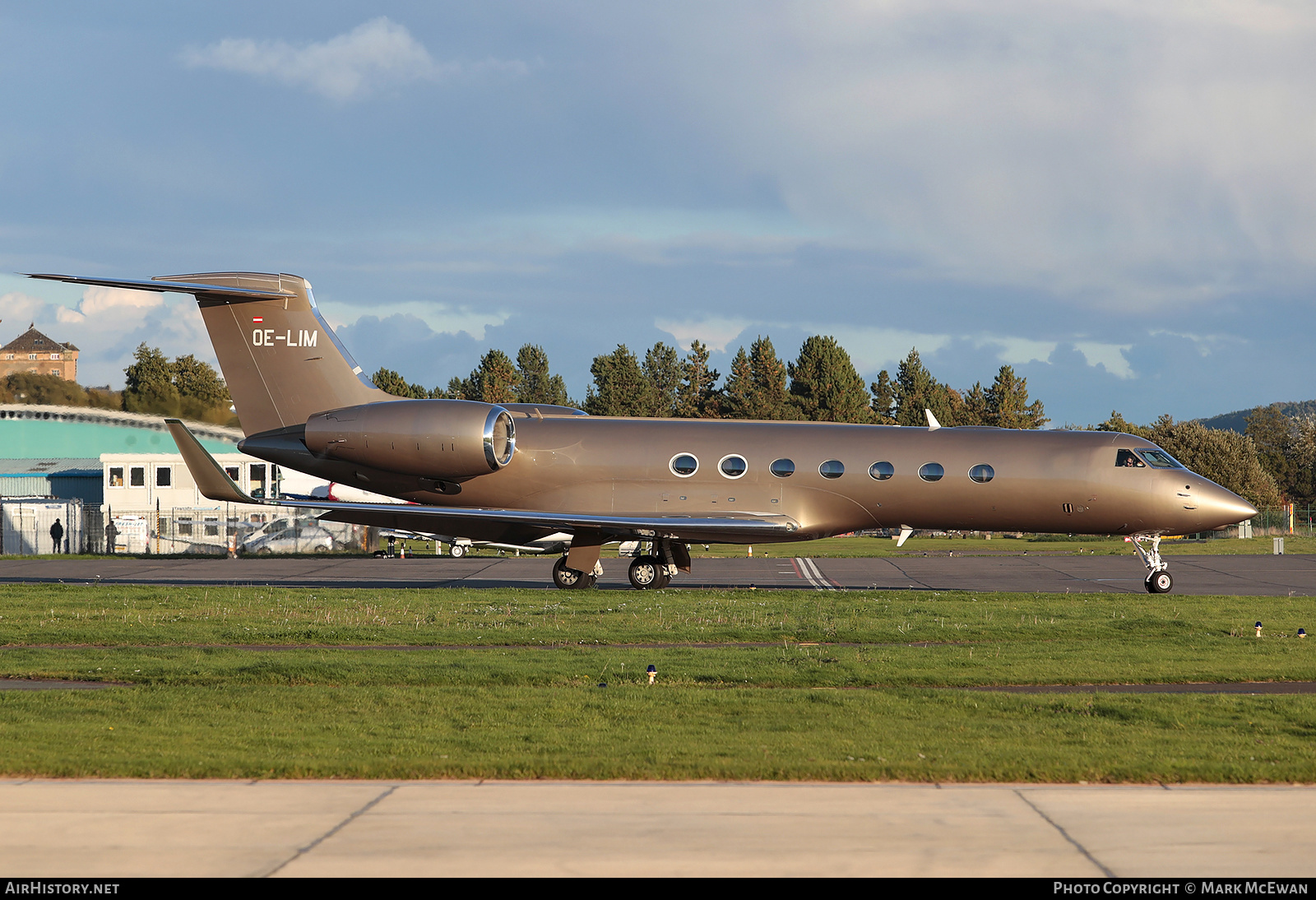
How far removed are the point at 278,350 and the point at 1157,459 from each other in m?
18.6

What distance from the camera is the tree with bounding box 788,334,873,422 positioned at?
280 feet

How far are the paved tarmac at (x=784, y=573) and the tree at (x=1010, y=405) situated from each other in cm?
4358

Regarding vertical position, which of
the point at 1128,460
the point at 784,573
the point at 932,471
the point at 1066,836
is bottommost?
the point at 784,573

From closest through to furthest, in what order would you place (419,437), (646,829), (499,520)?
1. (646,829)
2. (499,520)
3. (419,437)

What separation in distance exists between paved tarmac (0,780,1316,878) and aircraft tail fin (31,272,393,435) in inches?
721

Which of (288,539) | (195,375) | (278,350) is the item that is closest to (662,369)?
(195,375)

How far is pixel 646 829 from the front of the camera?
6398mm

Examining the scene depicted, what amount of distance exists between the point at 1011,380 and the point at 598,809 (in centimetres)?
8213

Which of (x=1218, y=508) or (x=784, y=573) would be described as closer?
(x=1218, y=508)

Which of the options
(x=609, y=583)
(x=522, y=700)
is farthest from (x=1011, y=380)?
(x=522, y=700)

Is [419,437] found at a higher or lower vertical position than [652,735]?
higher

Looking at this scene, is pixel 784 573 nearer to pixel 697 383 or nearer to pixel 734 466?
pixel 734 466

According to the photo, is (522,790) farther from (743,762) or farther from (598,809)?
(743,762)
